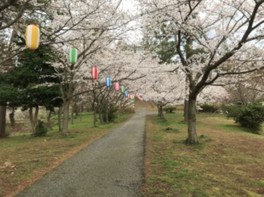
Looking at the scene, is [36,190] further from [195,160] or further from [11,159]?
[195,160]

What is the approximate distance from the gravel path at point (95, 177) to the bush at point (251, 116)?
13.7 m

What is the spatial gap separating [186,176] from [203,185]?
80 cm

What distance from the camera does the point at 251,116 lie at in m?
22.7

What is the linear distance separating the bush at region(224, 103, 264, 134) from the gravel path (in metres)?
13.7

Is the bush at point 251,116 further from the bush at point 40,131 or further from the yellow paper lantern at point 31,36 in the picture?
the yellow paper lantern at point 31,36

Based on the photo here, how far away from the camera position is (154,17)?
11320 mm

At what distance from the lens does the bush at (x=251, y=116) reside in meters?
22.1

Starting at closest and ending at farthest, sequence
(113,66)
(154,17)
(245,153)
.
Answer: (154,17) → (245,153) → (113,66)

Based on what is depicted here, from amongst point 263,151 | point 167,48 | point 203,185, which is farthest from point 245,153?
point 167,48

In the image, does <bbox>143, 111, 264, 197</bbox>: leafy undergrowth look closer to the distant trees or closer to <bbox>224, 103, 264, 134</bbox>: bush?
the distant trees

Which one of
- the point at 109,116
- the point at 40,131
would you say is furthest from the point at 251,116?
the point at 109,116

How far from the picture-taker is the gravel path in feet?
21.3

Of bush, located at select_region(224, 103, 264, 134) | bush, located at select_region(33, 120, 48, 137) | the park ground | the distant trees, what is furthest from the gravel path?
bush, located at select_region(224, 103, 264, 134)

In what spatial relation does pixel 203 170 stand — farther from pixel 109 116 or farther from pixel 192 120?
pixel 109 116
